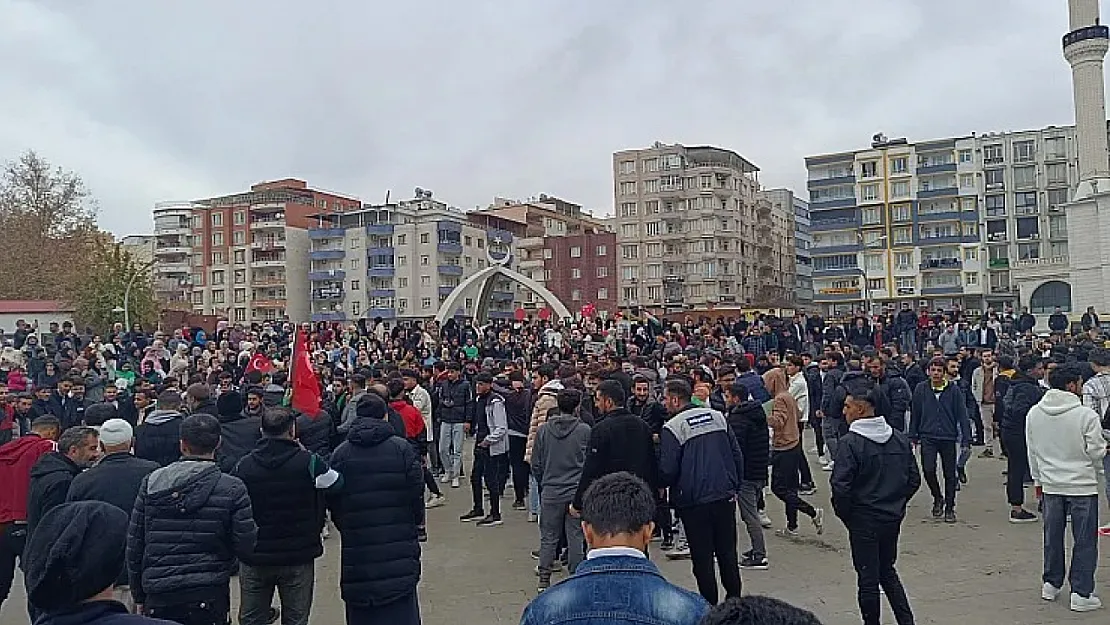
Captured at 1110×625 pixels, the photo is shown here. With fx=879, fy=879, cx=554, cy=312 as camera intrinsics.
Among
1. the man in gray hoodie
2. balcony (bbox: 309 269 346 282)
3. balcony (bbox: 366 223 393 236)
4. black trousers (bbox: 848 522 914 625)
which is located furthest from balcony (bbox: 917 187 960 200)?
black trousers (bbox: 848 522 914 625)

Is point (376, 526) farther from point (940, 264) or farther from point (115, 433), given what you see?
point (940, 264)

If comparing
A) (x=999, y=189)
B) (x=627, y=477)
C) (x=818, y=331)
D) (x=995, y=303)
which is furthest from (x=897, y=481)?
(x=999, y=189)

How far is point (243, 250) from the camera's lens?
265 feet

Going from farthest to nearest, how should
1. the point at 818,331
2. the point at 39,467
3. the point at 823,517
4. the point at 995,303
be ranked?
1. the point at 995,303
2. the point at 818,331
3. the point at 823,517
4. the point at 39,467

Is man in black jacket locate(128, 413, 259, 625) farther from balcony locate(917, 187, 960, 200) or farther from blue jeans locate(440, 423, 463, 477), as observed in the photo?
balcony locate(917, 187, 960, 200)

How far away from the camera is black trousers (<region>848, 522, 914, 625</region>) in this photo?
5703 millimetres

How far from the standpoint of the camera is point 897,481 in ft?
18.8

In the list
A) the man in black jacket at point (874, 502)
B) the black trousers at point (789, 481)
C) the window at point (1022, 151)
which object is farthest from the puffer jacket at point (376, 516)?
the window at point (1022, 151)

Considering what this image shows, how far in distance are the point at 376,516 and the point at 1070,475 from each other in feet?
16.6

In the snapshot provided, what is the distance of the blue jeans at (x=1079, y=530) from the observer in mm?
6473

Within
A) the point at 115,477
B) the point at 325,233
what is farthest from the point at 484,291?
the point at 325,233

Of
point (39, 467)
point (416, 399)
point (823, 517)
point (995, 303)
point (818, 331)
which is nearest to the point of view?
point (39, 467)

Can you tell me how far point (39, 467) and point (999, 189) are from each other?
77923 millimetres

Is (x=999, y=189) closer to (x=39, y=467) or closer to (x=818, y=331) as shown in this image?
(x=818, y=331)
